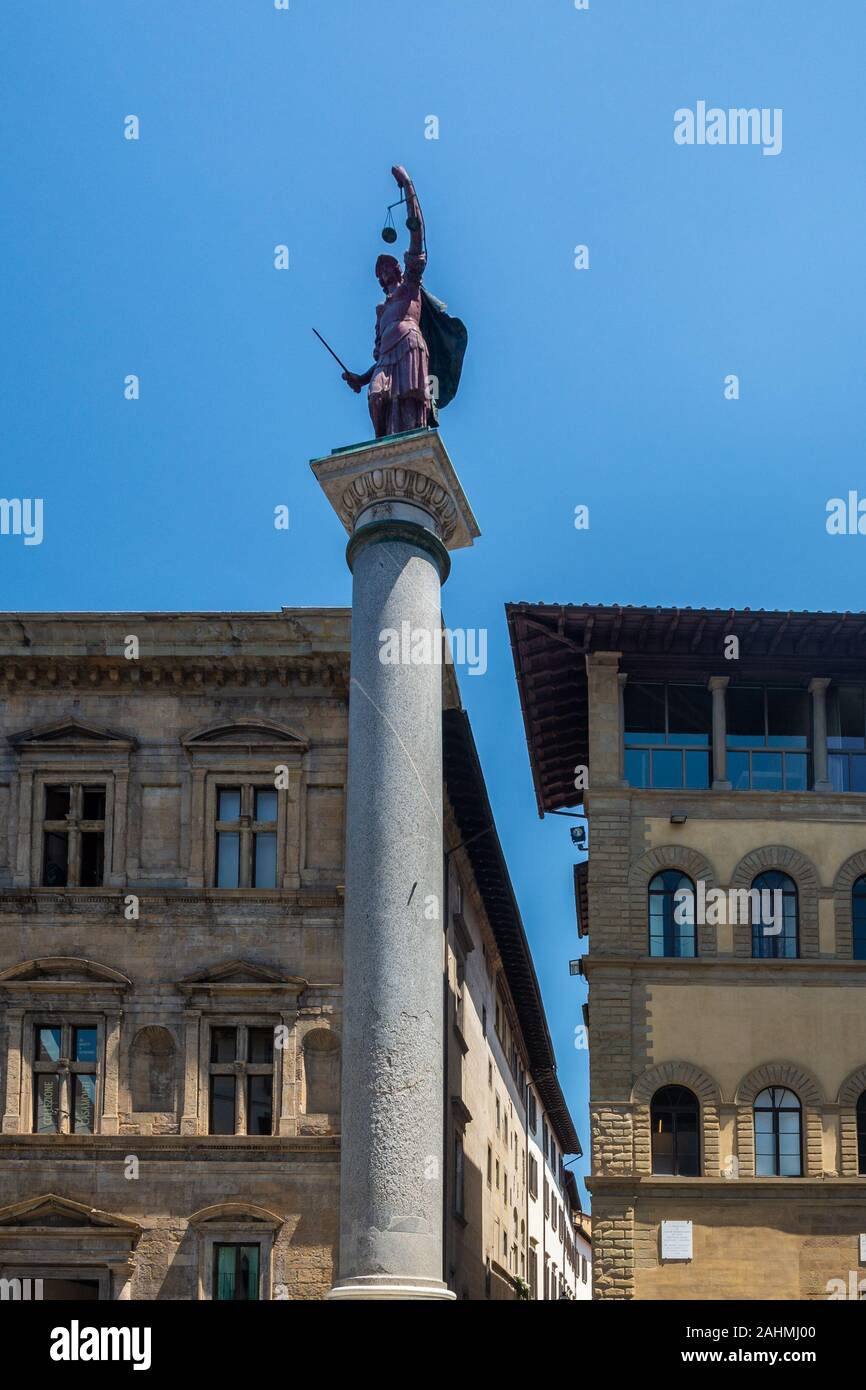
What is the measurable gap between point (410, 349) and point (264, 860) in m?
11.2

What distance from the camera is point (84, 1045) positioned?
33.0 metres

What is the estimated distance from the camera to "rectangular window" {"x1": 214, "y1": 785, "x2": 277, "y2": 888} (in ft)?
112

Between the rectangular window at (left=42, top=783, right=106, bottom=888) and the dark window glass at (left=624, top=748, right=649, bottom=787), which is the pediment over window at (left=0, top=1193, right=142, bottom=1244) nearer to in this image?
the rectangular window at (left=42, top=783, right=106, bottom=888)

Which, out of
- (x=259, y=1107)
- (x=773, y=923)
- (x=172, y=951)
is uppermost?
(x=773, y=923)

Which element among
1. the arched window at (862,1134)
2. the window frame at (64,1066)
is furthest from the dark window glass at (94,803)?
the arched window at (862,1134)

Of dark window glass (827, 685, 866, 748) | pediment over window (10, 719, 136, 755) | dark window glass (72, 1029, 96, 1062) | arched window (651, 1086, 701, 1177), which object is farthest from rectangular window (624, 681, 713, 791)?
dark window glass (72, 1029, 96, 1062)

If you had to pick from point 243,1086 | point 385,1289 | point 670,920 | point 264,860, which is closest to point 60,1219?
point 243,1086

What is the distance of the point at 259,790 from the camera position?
3450 cm

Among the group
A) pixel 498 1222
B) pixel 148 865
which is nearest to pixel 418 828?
pixel 148 865

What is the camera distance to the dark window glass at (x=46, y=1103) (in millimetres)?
32531

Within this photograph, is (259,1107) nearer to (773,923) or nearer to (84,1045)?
(84,1045)

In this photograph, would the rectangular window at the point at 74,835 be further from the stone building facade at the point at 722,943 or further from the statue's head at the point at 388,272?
the statue's head at the point at 388,272
